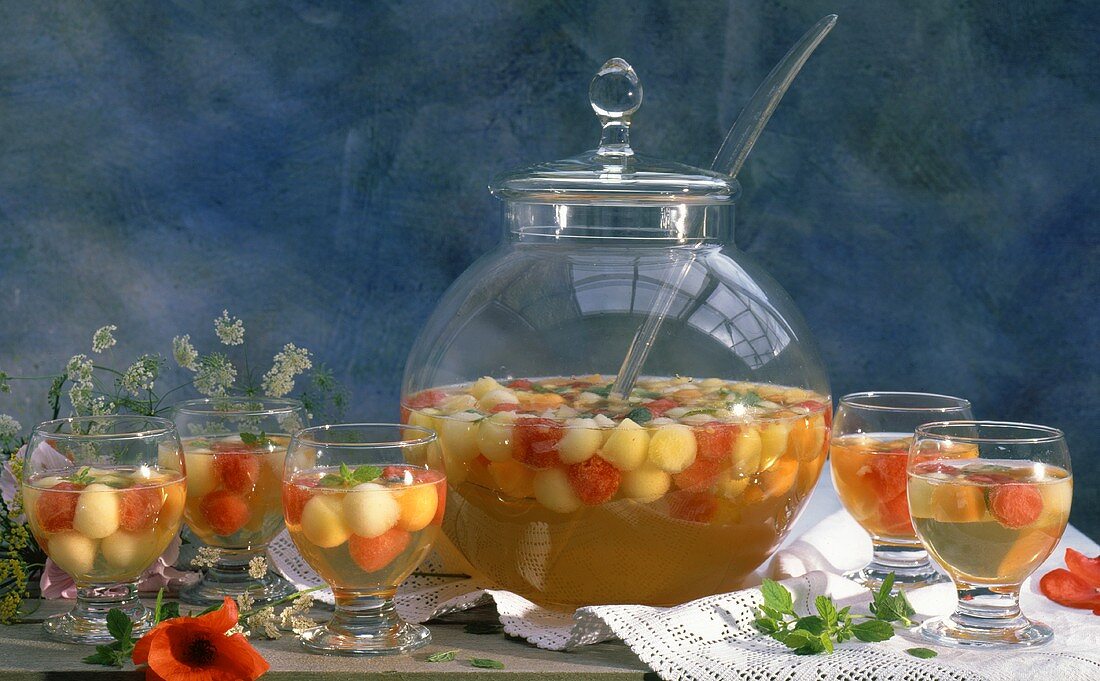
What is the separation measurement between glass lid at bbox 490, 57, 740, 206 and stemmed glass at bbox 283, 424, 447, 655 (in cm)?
29

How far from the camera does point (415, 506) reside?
1.22 meters

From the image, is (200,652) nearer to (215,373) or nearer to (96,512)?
(96,512)

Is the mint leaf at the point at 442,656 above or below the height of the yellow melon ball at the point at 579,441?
below

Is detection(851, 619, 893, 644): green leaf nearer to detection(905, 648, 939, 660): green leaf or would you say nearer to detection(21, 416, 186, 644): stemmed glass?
detection(905, 648, 939, 660): green leaf

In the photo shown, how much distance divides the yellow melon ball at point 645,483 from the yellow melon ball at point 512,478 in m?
0.09

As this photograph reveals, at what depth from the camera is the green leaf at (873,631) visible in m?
1.25

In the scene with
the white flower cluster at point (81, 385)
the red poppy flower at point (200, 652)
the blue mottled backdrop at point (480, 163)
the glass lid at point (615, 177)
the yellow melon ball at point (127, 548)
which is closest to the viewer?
the red poppy flower at point (200, 652)

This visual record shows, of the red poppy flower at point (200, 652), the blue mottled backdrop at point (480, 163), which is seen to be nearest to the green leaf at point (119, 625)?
the red poppy flower at point (200, 652)

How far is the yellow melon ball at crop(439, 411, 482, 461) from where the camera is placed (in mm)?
1314

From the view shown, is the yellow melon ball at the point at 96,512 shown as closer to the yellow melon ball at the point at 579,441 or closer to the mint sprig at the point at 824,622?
the yellow melon ball at the point at 579,441

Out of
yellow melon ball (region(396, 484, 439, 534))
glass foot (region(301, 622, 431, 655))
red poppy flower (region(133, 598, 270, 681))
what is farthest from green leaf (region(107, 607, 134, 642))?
yellow melon ball (region(396, 484, 439, 534))

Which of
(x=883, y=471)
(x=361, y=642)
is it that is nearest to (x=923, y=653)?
(x=883, y=471)

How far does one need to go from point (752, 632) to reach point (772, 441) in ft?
0.60

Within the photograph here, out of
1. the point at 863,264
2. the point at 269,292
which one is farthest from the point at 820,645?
the point at 269,292
